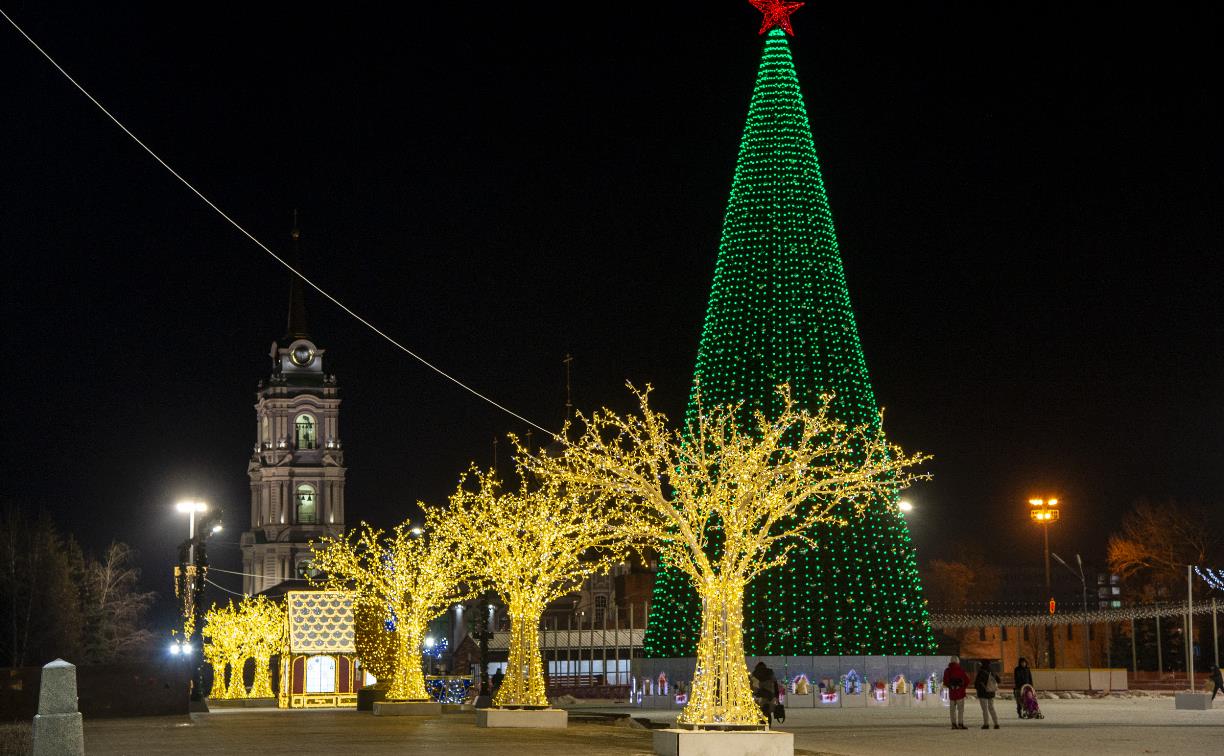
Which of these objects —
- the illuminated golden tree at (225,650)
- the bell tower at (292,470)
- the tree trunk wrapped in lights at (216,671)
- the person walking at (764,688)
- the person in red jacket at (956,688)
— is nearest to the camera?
the person walking at (764,688)

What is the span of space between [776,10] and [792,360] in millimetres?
8820

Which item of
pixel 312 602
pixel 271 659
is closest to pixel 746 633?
pixel 312 602

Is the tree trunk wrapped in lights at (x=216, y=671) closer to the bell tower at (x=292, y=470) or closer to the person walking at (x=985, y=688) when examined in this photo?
the person walking at (x=985, y=688)

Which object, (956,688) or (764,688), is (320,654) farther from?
(956,688)

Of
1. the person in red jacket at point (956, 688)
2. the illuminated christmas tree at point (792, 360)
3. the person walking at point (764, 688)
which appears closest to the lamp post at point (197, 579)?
the illuminated christmas tree at point (792, 360)

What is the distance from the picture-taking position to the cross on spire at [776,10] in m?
41.9

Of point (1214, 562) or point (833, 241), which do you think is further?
point (1214, 562)

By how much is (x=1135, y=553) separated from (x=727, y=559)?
2487 inches

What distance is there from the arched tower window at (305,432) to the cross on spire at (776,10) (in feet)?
359

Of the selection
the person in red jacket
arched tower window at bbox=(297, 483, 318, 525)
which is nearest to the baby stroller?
the person in red jacket

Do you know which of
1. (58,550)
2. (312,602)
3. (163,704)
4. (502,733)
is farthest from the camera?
(58,550)

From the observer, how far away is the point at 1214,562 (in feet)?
268

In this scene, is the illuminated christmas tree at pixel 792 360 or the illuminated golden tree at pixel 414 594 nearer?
the illuminated christmas tree at pixel 792 360

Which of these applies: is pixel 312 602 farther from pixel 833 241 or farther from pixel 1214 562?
pixel 1214 562
